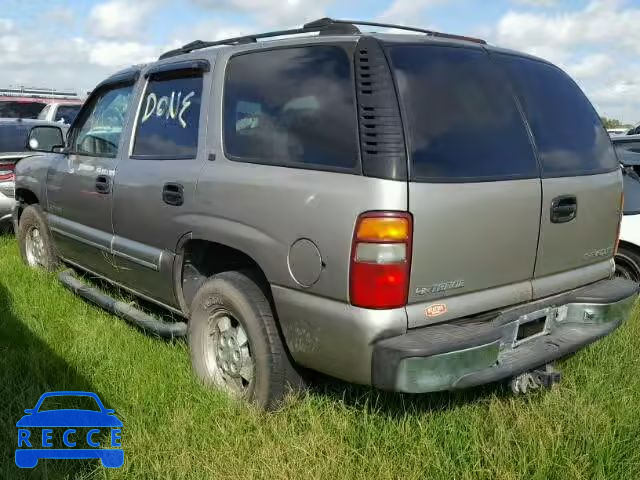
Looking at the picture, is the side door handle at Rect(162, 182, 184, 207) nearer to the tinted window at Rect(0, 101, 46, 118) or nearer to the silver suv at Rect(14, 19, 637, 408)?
the silver suv at Rect(14, 19, 637, 408)

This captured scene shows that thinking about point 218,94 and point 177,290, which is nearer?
point 218,94

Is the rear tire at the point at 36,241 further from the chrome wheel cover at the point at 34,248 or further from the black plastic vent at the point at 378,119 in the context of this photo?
the black plastic vent at the point at 378,119

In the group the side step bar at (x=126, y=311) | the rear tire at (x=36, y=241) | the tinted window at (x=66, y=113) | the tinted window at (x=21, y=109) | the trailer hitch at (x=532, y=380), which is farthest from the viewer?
the tinted window at (x=21, y=109)

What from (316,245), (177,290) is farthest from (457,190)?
(177,290)

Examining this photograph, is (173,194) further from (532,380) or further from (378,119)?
(532,380)

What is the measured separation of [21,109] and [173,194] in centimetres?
1476

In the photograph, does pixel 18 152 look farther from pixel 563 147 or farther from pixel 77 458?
pixel 563 147

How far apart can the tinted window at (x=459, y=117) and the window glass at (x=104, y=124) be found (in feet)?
7.49

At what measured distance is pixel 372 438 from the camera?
288 centimetres

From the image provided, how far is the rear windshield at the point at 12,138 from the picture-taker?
758 cm

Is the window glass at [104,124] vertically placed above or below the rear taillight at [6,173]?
above

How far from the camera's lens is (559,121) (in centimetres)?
328

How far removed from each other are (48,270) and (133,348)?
2090 mm

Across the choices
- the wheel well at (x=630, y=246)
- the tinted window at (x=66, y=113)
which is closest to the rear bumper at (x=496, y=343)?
the wheel well at (x=630, y=246)
